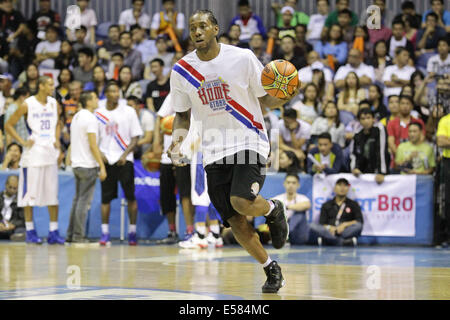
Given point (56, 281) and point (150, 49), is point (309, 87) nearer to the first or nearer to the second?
point (150, 49)

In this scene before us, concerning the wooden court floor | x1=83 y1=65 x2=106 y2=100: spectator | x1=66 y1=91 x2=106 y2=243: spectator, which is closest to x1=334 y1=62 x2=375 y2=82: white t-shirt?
the wooden court floor

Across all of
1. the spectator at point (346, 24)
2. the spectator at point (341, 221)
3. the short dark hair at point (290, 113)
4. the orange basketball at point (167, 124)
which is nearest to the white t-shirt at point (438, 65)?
the spectator at point (346, 24)

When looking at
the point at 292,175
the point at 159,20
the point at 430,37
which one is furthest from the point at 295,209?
the point at 159,20

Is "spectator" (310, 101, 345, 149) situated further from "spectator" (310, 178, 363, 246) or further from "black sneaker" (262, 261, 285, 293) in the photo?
"black sneaker" (262, 261, 285, 293)

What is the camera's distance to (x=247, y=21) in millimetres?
20266

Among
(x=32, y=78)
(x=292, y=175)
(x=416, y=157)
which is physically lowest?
(x=292, y=175)

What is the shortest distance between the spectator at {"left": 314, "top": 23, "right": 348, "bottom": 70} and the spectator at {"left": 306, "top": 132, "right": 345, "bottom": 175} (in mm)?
3664

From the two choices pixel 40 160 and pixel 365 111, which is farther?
pixel 40 160

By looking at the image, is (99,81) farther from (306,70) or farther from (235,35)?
(306,70)

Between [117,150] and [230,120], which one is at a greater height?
[230,120]

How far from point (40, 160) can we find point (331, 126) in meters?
5.41

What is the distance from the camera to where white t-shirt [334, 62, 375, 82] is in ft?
57.1

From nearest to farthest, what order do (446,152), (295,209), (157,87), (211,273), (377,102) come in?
1. (211,273)
2. (446,152)
3. (295,209)
4. (377,102)
5. (157,87)

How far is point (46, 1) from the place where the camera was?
74.5 feet
